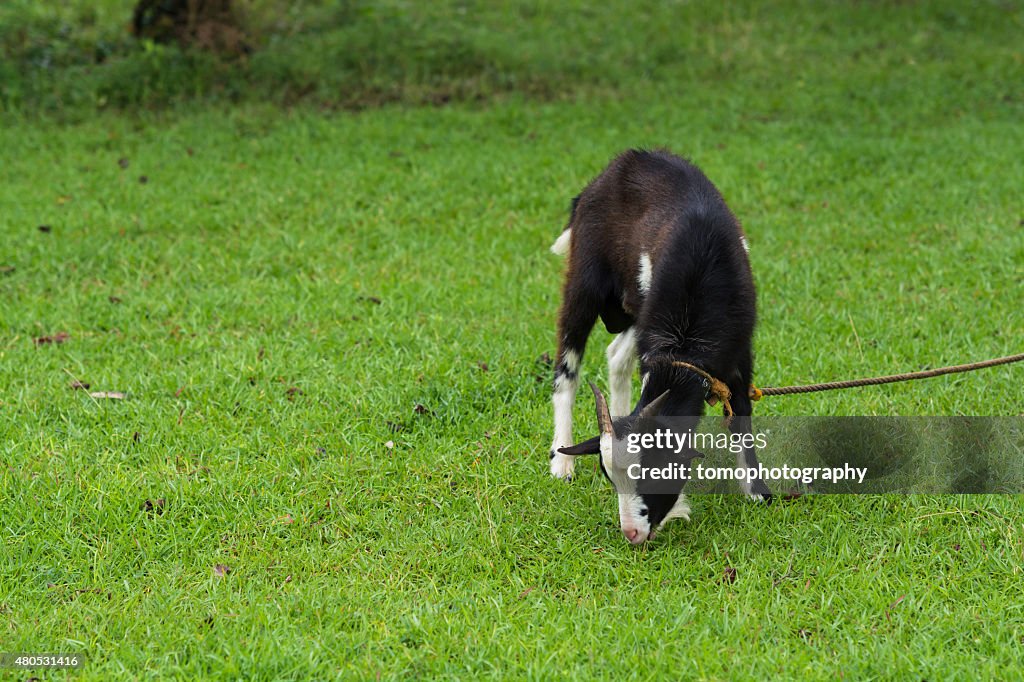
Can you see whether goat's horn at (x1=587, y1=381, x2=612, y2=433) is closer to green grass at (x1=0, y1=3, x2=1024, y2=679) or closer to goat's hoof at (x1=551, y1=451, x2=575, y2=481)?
green grass at (x1=0, y1=3, x2=1024, y2=679)

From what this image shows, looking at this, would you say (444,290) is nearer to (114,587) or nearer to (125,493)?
(125,493)

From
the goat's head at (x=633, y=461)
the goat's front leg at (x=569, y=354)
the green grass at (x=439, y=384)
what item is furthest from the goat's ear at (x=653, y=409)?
the goat's front leg at (x=569, y=354)

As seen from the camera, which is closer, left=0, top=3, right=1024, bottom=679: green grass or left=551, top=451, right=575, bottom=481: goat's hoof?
left=0, top=3, right=1024, bottom=679: green grass

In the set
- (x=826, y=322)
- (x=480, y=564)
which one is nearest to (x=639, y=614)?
(x=480, y=564)

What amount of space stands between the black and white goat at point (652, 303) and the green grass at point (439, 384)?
0.35 m

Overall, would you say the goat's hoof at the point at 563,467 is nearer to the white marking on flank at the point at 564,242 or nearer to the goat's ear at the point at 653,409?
the goat's ear at the point at 653,409

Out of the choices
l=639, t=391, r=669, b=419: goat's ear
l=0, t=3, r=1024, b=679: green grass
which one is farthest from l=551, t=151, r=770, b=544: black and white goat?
l=0, t=3, r=1024, b=679: green grass

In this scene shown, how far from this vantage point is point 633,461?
385 centimetres

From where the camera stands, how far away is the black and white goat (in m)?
4.02

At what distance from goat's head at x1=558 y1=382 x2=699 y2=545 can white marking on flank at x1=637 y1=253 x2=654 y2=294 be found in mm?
599

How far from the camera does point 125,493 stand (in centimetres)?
445

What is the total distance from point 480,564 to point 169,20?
9.38 meters

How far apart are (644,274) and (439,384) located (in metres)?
1.45

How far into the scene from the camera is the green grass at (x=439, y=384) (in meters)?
3.63
